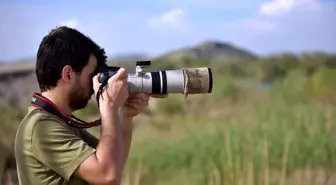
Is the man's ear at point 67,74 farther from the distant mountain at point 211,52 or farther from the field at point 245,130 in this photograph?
the distant mountain at point 211,52

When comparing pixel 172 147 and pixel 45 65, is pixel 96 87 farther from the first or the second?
pixel 172 147

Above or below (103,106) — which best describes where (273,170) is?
below

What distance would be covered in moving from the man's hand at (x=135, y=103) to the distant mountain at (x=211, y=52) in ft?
7.81

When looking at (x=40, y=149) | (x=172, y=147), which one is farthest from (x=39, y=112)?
(x=172, y=147)

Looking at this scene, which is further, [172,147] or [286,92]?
[286,92]

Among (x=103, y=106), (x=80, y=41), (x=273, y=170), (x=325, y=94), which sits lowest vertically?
(x=273, y=170)

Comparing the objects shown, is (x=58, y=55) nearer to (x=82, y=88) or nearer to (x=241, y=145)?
(x=82, y=88)

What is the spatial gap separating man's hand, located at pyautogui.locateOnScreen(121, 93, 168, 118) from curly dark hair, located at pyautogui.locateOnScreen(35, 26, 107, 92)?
0.51 ft

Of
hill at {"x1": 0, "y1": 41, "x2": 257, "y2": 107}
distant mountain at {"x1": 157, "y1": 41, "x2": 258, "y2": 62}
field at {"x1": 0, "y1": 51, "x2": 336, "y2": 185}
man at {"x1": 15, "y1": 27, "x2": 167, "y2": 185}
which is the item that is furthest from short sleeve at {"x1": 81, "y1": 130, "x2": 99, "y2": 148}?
distant mountain at {"x1": 157, "y1": 41, "x2": 258, "y2": 62}

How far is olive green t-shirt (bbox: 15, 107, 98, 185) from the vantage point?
1062 millimetres

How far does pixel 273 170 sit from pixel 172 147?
62 cm

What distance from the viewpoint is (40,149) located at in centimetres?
108

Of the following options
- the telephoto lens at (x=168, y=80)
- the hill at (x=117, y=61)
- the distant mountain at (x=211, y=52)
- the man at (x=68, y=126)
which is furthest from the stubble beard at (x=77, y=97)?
the distant mountain at (x=211, y=52)

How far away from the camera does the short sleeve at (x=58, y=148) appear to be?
1061 millimetres
